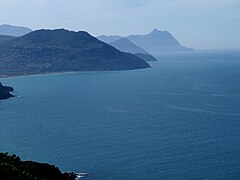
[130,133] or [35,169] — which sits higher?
[35,169]

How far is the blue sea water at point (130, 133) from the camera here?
73.3 m

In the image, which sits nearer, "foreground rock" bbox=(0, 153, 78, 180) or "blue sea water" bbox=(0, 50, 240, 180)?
"foreground rock" bbox=(0, 153, 78, 180)

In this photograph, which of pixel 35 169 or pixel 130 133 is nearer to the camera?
pixel 35 169

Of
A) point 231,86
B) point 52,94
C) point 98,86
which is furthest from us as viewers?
point 98,86

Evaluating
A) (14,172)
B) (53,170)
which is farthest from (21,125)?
(14,172)

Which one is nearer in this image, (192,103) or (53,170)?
(53,170)

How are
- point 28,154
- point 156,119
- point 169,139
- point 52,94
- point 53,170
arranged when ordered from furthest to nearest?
point 52,94
point 156,119
point 169,139
point 28,154
point 53,170

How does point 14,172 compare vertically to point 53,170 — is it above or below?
above

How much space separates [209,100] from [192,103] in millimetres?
8310

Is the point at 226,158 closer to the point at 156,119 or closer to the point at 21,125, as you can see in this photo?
the point at 156,119

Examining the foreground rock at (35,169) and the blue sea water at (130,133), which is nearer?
→ the foreground rock at (35,169)

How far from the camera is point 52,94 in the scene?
172 m

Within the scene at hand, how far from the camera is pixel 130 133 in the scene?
97.6m

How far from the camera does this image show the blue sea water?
73312mm
